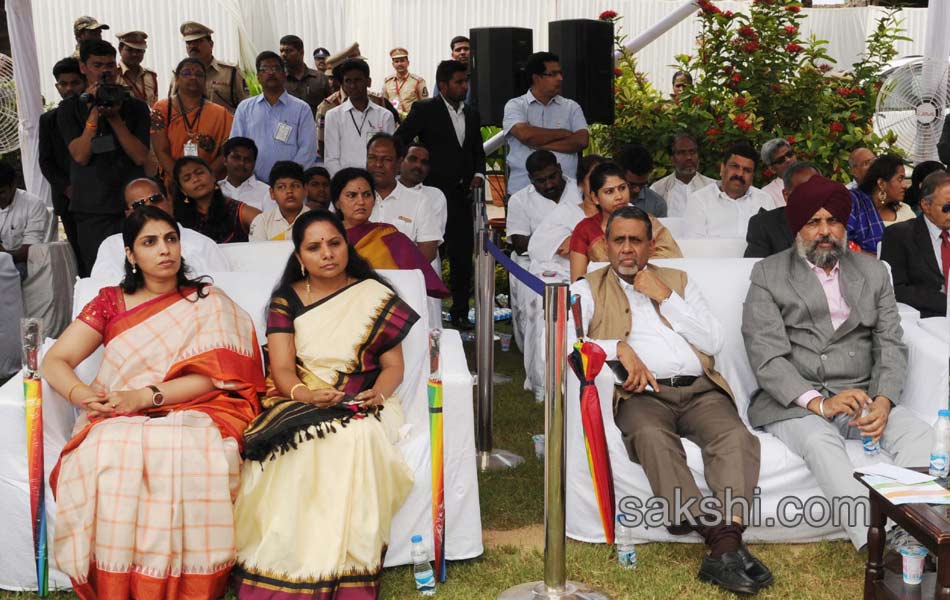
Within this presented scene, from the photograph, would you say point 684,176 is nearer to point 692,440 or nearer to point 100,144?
point 100,144

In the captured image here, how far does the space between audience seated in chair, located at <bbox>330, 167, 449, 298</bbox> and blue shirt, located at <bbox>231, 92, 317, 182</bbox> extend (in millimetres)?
1883

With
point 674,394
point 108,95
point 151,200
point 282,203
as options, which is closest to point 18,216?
point 108,95

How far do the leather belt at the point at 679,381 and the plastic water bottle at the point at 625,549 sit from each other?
22.6 inches

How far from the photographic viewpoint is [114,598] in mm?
3357

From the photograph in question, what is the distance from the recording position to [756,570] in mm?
3520

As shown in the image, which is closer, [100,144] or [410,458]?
[410,458]

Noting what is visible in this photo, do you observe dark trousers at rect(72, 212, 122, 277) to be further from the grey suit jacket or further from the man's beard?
the man's beard

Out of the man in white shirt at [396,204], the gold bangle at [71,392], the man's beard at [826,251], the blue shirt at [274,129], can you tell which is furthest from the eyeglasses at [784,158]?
the gold bangle at [71,392]

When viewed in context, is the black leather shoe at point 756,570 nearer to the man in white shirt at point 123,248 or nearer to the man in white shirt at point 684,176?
the man in white shirt at point 123,248

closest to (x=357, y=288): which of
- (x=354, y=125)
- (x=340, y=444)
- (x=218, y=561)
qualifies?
(x=340, y=444)

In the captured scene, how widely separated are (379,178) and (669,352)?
2596 mm

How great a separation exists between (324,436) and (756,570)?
54.8 inches

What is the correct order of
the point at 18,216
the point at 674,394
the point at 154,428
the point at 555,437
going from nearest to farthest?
the point at 555,437 → the point at 154,428 → the point at 674,394 → the point at 18,216

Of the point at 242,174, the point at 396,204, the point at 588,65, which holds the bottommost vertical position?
the point at 396,204
